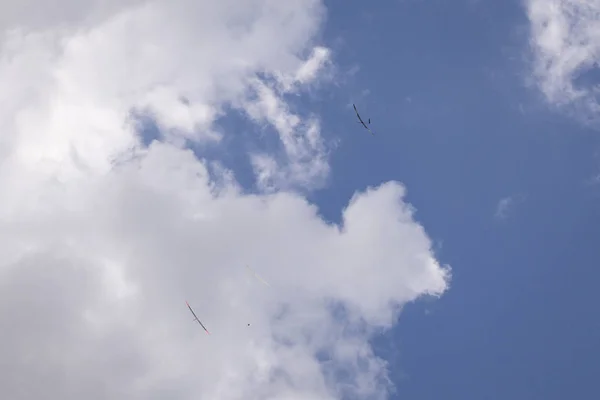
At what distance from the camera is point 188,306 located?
7677 inches

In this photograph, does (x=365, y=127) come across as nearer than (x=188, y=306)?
Yes

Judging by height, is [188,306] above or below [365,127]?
below

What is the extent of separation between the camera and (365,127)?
160 metres

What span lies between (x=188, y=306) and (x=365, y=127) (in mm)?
131420
